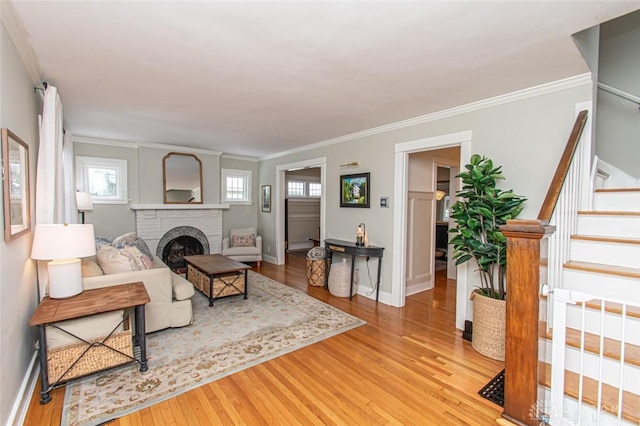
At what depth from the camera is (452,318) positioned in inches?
142

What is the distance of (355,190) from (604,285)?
3.02 meters

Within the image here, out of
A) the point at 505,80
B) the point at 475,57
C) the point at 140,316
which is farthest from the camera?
the point at 505,80

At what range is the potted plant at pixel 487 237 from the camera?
2658mm

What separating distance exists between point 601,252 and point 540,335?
3.62 feet

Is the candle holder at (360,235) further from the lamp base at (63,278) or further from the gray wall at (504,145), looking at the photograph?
the lamp base at (63,278)

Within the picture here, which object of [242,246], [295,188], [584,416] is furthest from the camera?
[295,188]

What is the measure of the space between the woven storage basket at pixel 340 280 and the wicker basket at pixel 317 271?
13.7 inches

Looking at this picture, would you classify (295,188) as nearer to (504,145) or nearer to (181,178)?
(181,178)

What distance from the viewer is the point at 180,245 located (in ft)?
19.9

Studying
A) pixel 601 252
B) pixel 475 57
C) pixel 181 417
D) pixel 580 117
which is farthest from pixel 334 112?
pixel 181 417

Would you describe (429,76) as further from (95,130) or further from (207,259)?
(95,130)

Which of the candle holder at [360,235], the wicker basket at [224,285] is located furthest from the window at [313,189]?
the wicker basket at [224,285]

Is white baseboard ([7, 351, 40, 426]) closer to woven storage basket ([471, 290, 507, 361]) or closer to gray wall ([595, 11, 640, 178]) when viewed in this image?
woven storage basket ([471, 290, 507, 361])

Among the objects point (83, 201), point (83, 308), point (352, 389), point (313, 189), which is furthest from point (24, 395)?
point (313, 189)
